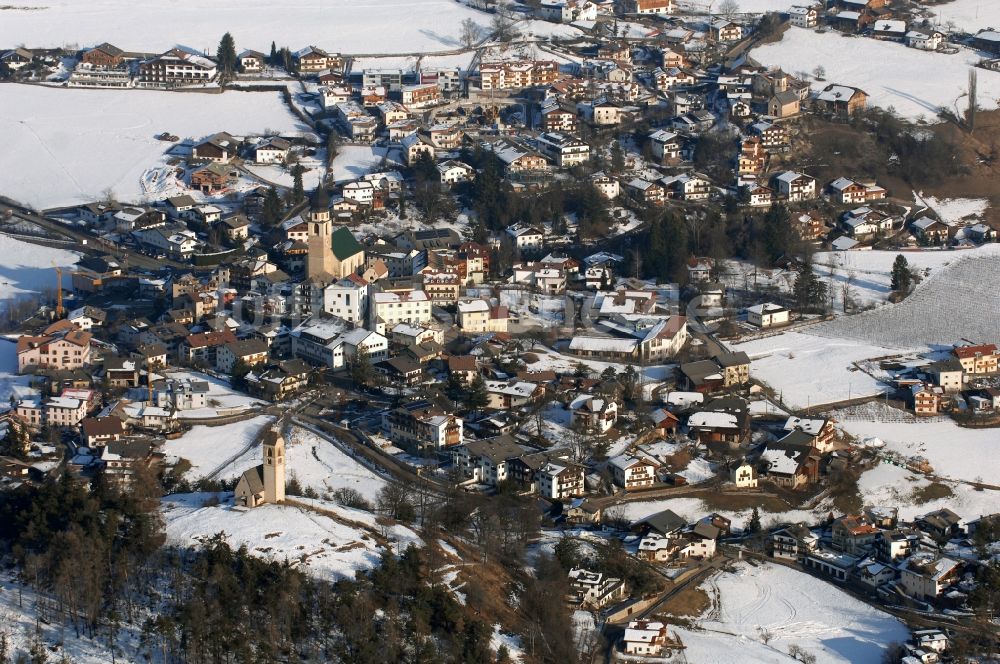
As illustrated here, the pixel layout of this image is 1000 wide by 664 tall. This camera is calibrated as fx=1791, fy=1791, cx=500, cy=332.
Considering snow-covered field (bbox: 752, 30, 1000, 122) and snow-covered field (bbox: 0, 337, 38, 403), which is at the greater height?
snow-covered field (bbox: 752, 30, 1000, 122)

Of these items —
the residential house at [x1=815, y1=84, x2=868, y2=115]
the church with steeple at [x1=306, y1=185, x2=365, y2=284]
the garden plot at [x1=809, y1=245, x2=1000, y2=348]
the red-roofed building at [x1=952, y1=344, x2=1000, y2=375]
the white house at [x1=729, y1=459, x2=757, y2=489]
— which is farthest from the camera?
the residential house at [x1=815, y1=84, x2=868, y2=115]

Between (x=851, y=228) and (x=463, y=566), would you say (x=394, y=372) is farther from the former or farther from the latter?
(x=851, y=228)

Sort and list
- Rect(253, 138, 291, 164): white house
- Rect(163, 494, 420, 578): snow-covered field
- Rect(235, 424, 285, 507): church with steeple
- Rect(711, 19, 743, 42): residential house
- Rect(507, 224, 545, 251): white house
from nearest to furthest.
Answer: Rect(163, 494, 420, 578): snow-covered field → Rect(235, 424, 285, 507): church with steeple → Rect(507, 224, 545, 251): white house → Rect(253, 138, 291, 164): white house → Rect(711, 19, 743, 42): residential house

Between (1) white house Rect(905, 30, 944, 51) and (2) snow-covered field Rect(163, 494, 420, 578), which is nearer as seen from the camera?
(2) snow-covered field Rect(163, 494, 420, 578)

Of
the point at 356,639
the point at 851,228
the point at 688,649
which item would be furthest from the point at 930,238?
the point at 356,639

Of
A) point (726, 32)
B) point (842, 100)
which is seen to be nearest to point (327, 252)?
point (842, 100)

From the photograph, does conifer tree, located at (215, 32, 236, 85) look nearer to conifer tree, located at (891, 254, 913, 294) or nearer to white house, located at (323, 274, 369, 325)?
white house, located at (323, 274, 369, 325)

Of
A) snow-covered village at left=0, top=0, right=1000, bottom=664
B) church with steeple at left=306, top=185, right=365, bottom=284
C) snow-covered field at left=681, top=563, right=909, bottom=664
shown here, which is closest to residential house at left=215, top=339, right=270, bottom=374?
snow-covered village at left=0, top=0, right=1000, bottom=664
